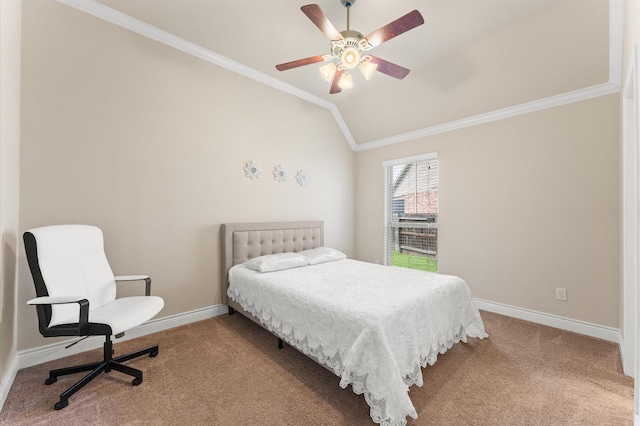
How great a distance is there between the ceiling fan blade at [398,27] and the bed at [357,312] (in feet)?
6.39

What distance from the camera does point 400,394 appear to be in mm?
1503

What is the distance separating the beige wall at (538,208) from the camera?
270 centimetres

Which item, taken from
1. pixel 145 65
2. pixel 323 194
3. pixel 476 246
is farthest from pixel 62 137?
pixel 476 246

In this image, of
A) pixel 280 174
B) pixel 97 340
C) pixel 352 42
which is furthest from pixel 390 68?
pixel 97 340

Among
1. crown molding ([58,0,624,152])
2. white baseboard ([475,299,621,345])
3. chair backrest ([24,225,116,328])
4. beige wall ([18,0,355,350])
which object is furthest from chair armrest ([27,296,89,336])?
white baseboard ([475,299,621,345])

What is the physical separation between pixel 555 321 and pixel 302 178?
3.57 m

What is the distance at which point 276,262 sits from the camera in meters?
3.02

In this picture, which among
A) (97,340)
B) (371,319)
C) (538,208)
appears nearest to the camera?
(371,319)

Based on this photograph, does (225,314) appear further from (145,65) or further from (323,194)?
(145,65)

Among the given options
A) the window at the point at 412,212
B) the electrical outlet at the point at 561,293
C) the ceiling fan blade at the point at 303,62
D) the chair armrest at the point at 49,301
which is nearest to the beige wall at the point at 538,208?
the electrical outlet at the point at 561,293

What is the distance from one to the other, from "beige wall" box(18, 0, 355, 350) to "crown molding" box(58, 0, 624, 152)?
0.25ft

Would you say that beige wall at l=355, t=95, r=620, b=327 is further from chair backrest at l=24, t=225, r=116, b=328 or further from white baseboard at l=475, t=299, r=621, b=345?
chair backrest at l=24, t=225, r=116, b=328

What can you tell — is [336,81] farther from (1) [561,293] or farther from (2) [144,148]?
(1) [561,293]

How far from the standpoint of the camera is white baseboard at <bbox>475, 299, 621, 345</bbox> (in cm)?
265
